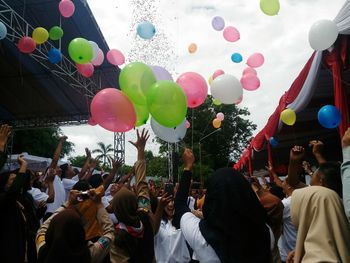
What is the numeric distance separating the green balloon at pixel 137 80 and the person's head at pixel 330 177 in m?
2.31

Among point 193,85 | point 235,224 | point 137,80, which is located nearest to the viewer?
point 235,224

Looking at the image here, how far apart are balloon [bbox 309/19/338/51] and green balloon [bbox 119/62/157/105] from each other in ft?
5.73

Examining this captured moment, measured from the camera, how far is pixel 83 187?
9.43 ft

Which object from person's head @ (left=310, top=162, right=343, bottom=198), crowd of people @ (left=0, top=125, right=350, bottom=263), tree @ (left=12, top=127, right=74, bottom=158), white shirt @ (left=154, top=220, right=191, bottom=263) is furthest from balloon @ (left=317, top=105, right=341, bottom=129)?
tree @ (left=12, top=127, right=74, bottom=158)

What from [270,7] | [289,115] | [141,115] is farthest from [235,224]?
[289,115]

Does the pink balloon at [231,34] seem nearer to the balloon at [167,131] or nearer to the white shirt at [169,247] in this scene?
the balloon at [167,131]

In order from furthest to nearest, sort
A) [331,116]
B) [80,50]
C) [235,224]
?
[80,50], [331,116], [235,224]

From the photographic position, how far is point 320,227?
1.61 metres

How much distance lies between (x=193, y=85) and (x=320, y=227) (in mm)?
2969

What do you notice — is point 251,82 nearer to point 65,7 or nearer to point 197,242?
point 65,7

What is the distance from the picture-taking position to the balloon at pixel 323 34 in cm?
340

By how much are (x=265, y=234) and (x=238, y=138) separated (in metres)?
30.1

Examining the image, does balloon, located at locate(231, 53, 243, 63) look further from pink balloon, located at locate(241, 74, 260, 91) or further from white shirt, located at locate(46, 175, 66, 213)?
white shirt, located at locate(46, 175, 66, 213)

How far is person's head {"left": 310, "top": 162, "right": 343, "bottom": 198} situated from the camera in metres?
1.96
